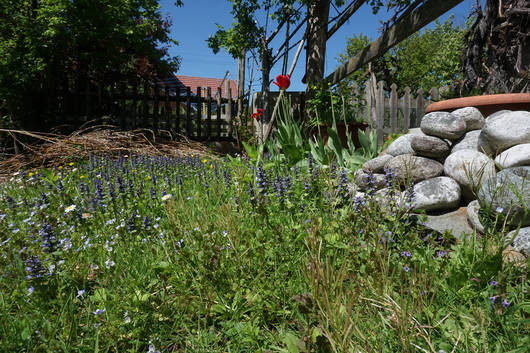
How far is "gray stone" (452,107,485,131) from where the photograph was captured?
127 inches

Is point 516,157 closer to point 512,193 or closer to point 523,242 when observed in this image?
point 512,193

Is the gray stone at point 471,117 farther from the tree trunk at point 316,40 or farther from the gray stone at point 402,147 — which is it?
the tree trunk at point 316,40

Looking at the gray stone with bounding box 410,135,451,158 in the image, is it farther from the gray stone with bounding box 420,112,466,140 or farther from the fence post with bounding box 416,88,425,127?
the fence post with bounding box 416,88,425,127

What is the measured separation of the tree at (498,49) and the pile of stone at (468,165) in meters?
1.51

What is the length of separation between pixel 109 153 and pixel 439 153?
20.1 ft

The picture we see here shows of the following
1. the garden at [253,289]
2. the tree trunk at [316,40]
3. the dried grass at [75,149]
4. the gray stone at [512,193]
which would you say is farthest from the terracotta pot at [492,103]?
the dried grass at [75,149]

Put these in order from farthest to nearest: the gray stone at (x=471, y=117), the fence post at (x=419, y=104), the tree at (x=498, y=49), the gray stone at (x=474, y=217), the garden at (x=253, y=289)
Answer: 1. the fence post at (x=419, y=104)
2. the tree at (x=498, y=49)
3. the gray stone at (x=471, y=117)
4. the gray stone at (x=474, y=217)
5. the garden at (x=253, y=289)

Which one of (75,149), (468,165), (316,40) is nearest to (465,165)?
(468,165)

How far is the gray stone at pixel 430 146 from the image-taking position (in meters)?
3.04

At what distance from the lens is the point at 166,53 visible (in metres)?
10.9

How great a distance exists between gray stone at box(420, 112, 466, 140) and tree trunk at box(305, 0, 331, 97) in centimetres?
367

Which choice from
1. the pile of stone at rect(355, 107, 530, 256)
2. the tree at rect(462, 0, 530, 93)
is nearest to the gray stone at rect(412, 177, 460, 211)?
the pile of stone at rect(355, 107, 530, 256)

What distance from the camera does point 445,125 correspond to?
3066 mm

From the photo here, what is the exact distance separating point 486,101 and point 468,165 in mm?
1293
